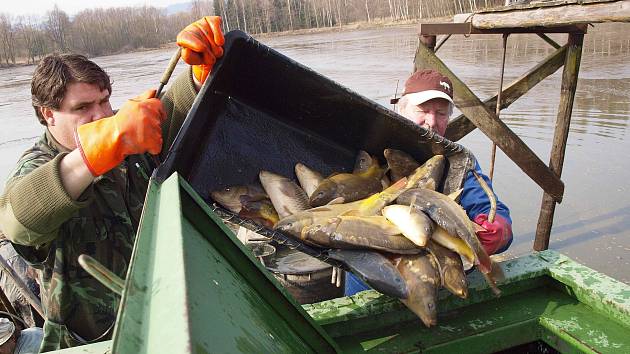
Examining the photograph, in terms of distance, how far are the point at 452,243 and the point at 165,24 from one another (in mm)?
105609

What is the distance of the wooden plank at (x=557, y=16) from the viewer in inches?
169

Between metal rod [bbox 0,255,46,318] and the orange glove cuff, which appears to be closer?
the orange glove cuff

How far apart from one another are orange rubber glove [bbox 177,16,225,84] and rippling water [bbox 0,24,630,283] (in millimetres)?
3712

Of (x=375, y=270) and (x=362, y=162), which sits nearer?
(x=375, y=270)

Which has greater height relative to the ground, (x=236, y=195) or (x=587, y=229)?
(x=236, y=195)

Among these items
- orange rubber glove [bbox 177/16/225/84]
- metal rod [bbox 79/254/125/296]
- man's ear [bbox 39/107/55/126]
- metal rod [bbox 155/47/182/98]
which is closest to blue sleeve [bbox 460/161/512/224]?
orange rubber glove [bbox 177/16/225/84]

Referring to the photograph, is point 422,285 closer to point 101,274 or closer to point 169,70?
point 101,274

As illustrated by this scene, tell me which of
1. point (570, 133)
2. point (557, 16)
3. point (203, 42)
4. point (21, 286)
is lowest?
point (570, 133)

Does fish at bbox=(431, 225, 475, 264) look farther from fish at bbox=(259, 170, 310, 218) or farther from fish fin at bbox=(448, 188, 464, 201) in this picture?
fish at bbox=(259, 170, 310, 218)

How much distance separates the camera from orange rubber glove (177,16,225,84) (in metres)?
2.66

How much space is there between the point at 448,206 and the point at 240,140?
4.94 feet

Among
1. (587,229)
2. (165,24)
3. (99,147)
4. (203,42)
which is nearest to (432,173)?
(203,42)

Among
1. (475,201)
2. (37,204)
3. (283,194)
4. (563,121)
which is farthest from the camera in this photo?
(563,121)

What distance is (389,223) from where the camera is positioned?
2.68m
